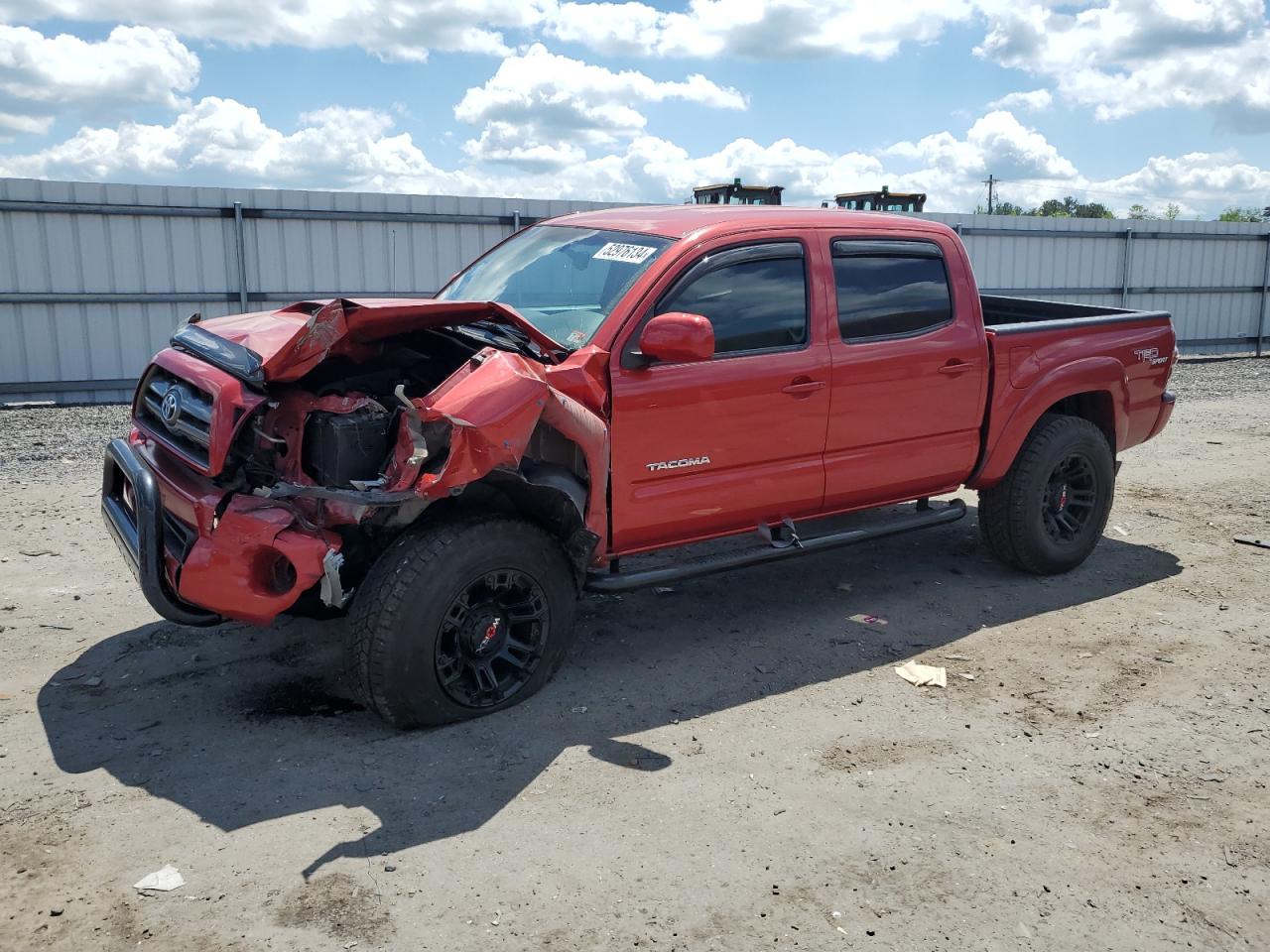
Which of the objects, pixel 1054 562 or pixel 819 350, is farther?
pixel 1054 562

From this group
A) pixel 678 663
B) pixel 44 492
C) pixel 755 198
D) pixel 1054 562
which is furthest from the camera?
pixel 755 198

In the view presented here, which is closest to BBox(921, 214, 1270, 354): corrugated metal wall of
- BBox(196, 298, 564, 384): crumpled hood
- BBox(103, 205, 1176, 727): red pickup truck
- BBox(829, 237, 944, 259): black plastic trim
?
BBox(829, 237, 944, 259): black plastic trim

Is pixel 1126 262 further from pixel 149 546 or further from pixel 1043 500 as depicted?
pixel 149 546

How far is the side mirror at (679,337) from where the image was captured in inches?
173

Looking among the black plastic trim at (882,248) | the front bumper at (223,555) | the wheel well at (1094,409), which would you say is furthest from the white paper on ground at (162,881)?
the wheel well at (1094,409)

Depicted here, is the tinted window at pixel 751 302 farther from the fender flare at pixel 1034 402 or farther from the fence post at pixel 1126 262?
the fence post at pixel 1126 262

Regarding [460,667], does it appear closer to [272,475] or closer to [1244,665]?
[272,475]

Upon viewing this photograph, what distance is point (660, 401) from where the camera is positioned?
468 cm

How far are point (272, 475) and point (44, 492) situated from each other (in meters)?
4.83

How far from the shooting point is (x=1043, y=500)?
624 centimetres

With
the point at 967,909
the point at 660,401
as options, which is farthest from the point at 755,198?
the point at 967,909

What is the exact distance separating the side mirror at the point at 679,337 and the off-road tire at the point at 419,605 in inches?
35.4

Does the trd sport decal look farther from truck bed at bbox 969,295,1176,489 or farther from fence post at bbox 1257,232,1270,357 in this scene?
fence post at bbox 1257,232,1270,357

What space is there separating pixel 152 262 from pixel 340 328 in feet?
34.2
